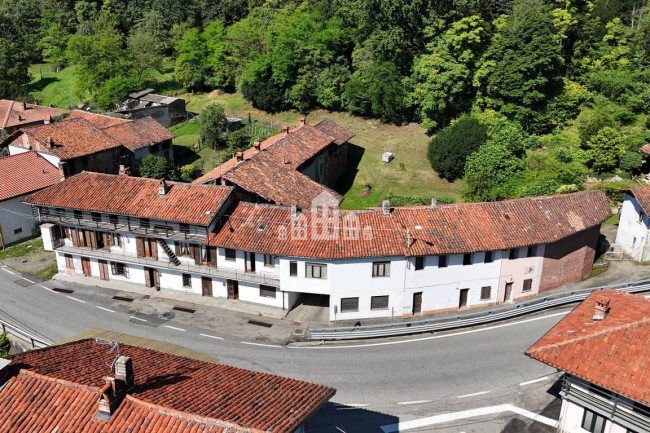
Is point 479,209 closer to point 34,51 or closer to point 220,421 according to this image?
point 220,421

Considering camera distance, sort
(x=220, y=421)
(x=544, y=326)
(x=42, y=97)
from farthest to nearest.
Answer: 1. (x=42, y=97)
2. (x=544, y=326)
3. (x=220, y=421)

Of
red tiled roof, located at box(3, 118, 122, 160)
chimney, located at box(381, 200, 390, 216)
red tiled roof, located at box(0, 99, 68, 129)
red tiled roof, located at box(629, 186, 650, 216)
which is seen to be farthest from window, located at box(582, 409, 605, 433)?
red tiled roof, located at box(0, 99, 68, 129)

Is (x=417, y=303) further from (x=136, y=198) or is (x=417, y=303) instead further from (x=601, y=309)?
(x=136, y=198)

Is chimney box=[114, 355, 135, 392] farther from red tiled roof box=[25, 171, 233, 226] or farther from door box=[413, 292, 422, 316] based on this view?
door box=[413, 292, 422, 316]

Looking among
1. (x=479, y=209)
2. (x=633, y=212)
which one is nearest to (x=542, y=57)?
(x=633, y=212)

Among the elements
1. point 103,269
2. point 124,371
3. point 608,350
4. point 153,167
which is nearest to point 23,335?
point 103,269

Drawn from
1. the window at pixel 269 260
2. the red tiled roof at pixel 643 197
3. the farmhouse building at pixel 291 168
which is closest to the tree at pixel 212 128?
the farmhouse building at pixel 291 168
